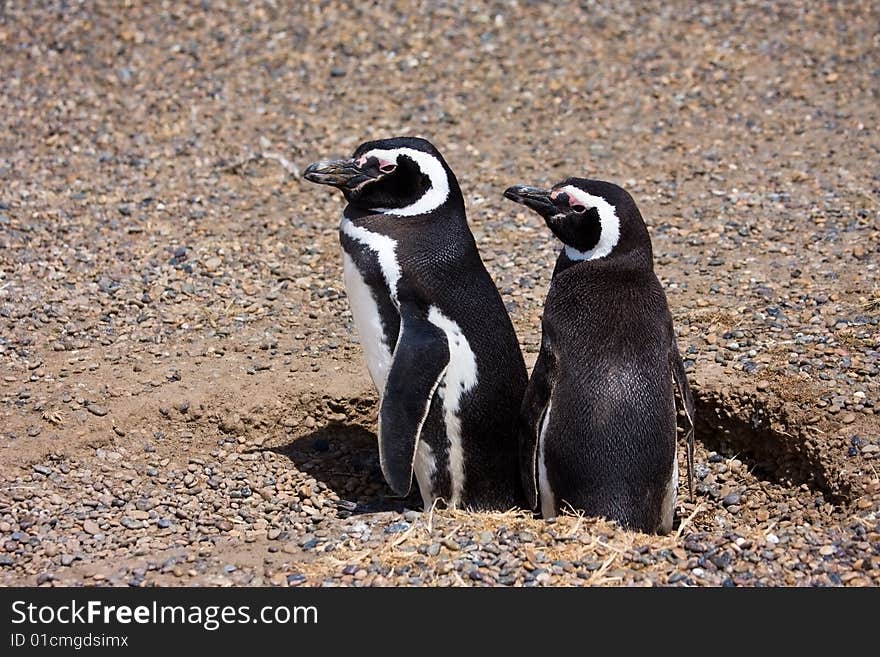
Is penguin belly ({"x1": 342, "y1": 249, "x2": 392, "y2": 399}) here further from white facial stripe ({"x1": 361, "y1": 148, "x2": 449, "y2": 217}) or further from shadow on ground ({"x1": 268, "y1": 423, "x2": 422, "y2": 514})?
shadow on ground ({"x1": 268, "y1": 423, "x2": 422, "y2": 514})

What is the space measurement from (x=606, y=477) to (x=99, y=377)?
254 cm

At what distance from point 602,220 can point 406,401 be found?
99 centimetres

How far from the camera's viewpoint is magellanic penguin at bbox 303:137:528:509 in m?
4.27

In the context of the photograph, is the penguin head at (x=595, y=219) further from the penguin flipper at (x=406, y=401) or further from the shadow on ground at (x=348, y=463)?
the shadow on ground at (x=348, y=463)

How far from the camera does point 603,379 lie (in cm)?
410

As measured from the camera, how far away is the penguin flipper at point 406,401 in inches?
166

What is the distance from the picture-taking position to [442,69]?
8711 mm

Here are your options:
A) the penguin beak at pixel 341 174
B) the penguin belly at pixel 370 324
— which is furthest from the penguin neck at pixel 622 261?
the penguin beak at pixel 341 174

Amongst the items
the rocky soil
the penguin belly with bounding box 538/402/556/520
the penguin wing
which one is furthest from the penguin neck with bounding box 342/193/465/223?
the rocky soil

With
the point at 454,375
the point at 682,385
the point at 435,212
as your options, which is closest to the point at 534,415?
the point at 454,375

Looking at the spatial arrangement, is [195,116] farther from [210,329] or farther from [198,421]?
[198,421]

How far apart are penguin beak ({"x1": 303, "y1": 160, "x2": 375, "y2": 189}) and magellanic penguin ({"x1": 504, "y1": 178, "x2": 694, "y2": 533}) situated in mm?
659

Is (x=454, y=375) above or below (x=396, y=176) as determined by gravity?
below

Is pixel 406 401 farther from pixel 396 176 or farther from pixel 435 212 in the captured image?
pixel 396 176
